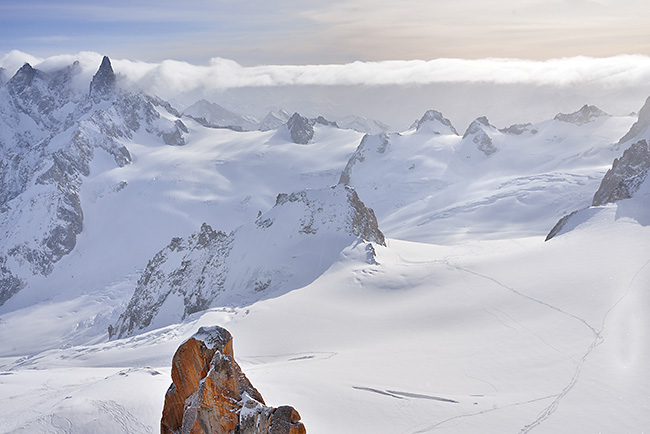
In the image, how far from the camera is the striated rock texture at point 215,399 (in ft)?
45.2

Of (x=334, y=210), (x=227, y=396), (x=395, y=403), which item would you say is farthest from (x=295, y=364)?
(x=334, y=210)

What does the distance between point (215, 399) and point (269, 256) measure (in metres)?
39.8

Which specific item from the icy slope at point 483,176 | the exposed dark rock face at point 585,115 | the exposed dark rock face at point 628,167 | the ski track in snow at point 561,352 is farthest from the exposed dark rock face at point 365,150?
the ski track in snow at point 561,352

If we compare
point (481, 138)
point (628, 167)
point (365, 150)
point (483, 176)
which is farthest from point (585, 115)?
point (628, 167)

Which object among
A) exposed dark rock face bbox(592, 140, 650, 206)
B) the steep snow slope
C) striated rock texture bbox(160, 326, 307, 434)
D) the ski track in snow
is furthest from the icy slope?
striated rock texture bbox(160, 326, 307, 434)

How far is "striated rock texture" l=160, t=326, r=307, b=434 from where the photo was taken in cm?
1377

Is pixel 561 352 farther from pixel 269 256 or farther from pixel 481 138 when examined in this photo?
pixel 481 138

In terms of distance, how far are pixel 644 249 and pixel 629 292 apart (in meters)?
7.57

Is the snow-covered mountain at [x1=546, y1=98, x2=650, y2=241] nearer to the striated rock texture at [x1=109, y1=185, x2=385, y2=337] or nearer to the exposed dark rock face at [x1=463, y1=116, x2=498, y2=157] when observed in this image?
the striated rock texture at [x1=109, y1=185, x2=385, y2=337]

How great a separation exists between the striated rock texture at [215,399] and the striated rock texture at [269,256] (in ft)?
109

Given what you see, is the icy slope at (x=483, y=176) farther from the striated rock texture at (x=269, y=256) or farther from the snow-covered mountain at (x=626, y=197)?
the striated rock texture at (x=269, y=256)

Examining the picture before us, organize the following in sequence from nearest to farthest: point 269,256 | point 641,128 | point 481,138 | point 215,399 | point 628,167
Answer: point 215,399 < point 269,256 < point 628,167 < point 641,128 < point 481,138

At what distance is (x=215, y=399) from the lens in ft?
47.8

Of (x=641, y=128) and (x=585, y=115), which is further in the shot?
(x=585, y=115)
